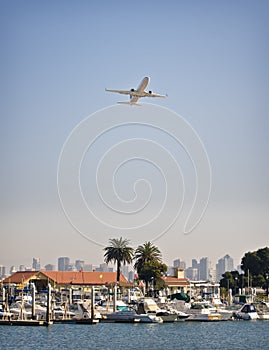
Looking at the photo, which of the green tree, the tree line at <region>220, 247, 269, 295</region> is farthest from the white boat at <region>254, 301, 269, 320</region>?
the tree line at <region>220, 247, 269, 295</region>

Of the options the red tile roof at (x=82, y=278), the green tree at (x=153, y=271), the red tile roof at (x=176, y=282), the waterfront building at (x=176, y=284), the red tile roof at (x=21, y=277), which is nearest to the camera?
the green tree at (x=153, y=271)

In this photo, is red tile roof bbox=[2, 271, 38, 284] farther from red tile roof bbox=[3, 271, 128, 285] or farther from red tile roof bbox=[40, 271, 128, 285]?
red tile roof bbox=[40, 271, 128, 285]

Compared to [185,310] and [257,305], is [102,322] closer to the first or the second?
[185,310]

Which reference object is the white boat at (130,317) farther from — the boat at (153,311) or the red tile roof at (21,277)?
the red tile roof at (21,277)

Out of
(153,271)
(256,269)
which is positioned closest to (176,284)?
(256,269)

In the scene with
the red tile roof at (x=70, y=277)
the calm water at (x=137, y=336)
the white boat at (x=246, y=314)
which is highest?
the red tile roof at (x=70, y=277)

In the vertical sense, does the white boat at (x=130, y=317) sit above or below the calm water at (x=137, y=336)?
above

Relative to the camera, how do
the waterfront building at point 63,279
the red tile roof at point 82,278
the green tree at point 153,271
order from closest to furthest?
the green tree at point 153,271 < the waterfront building at point 63,279 < the red tile roof at point 82,278

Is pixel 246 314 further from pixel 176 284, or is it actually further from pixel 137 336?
pixel 176 284

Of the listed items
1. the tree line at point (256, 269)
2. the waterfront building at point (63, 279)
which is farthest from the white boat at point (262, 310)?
the waterfront building at point (63, 279)
